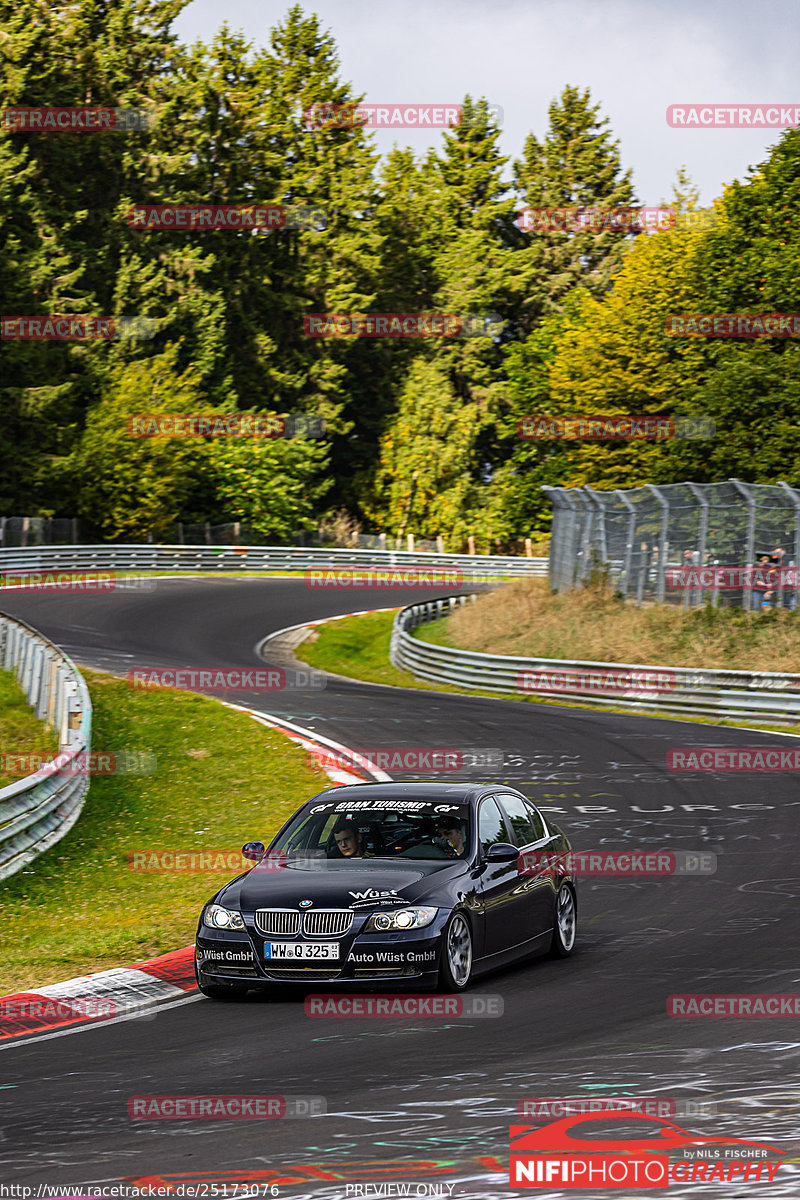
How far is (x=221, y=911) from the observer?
9.66 m

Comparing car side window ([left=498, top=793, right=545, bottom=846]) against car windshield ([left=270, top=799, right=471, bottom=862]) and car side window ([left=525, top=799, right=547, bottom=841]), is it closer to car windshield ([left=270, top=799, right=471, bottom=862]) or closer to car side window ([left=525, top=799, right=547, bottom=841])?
car side window ([left=525, top=799, right=547, bottom=841])

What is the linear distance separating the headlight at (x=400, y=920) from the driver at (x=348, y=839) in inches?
40.5

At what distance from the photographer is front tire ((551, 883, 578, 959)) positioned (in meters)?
11.0

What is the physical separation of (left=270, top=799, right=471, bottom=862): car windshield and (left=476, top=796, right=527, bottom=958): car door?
7.4 inches

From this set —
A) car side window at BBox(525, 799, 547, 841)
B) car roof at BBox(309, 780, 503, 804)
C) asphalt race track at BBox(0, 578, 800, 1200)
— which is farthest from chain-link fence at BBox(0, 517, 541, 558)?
car roof at BBox(309, 780, 503, 804)

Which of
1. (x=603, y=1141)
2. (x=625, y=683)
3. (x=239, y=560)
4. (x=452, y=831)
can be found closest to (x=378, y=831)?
(x=452, y=831)

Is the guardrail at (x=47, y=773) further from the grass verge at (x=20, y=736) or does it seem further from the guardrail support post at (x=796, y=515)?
the guardrail support post at (x=796, y=515)

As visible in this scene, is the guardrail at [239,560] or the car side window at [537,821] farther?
the guardrail at [239,560]

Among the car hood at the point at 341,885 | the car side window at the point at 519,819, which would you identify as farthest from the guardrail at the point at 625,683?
the car hood at the point at 341,885

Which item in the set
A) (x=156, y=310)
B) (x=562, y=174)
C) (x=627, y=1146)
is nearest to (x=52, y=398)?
(x=156, y=310)

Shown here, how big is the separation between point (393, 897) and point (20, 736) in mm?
12981

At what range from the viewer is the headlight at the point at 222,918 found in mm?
9531

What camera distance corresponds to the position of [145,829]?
1773 cm

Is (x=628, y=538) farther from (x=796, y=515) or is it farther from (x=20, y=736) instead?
(x=20, y=736)
